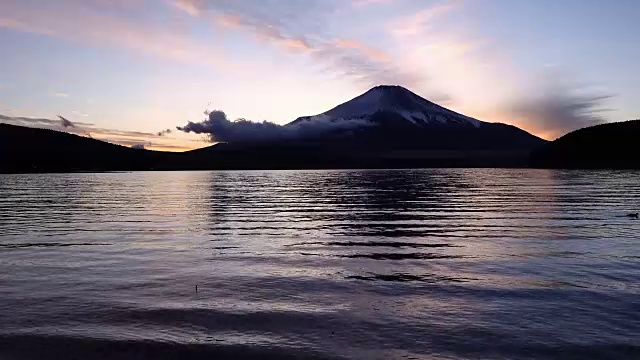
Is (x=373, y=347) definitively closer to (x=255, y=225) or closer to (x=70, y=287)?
(x=70, y=287)

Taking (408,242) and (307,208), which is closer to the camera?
(408,242)

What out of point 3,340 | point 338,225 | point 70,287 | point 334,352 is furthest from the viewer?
point 338,225

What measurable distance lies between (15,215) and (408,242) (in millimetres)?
38133

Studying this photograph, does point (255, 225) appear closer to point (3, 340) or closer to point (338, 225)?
point (338, 225)

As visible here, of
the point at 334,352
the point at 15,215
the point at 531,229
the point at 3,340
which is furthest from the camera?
the point at 15,215

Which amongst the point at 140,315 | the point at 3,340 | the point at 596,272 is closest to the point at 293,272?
the point at 140,315

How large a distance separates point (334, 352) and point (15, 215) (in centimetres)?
4496

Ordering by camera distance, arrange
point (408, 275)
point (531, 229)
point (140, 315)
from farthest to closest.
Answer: point (531, 229), point (408, 275), point (140, 315)

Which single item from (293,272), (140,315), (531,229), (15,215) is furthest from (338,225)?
(15,215)

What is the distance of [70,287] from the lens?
57.5 ft

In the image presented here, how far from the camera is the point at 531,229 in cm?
3306

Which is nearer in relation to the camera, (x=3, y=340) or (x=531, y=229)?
(x=3, y=340)

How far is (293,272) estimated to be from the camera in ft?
65.2

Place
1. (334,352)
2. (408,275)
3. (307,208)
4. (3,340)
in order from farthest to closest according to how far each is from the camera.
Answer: (307,208), (408,275), (3,340), (334,352)
